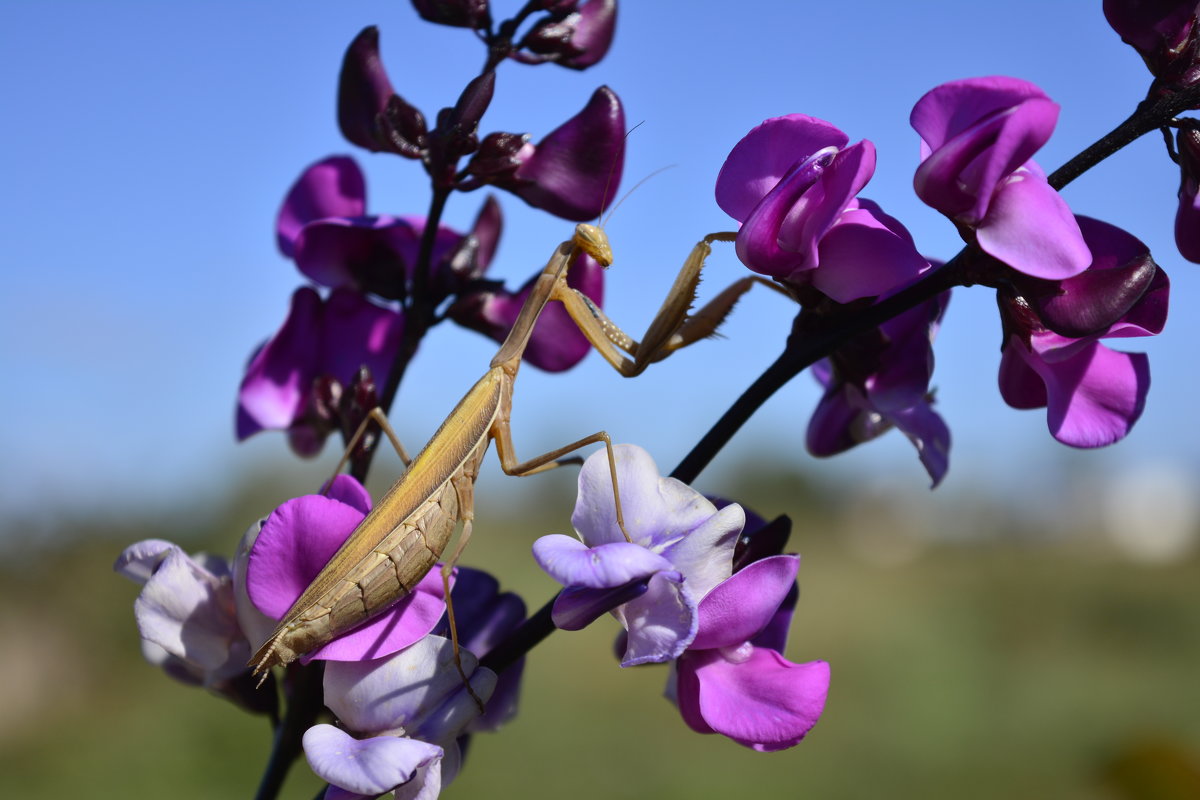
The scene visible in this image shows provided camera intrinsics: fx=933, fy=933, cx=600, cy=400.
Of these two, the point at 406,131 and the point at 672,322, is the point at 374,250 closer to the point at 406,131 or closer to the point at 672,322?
the point at 406,131

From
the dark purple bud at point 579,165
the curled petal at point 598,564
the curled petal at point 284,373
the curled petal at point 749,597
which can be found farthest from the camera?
the curled petal at point 284,373

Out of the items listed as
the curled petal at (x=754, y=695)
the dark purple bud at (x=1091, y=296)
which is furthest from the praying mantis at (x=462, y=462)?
the dark purple bud at (x=1091, y=296)

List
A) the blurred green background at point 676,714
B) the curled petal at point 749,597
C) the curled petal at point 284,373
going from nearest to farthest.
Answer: the curled petal at point 749,597, the curled petal at point 284,373, the blurred green background at point 676,714

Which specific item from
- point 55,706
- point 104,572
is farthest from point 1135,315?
point 55,706

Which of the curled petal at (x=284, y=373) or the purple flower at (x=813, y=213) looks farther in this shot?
the curled petal at (x=284, y=373)

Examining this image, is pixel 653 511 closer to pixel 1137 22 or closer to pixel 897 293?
pixel 897 293

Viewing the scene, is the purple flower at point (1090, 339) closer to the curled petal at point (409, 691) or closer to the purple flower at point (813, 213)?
the purple flower at point (813, 213)

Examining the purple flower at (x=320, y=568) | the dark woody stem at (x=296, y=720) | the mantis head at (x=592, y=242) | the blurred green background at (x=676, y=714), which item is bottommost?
the blurred green background at (x=676, y=714)

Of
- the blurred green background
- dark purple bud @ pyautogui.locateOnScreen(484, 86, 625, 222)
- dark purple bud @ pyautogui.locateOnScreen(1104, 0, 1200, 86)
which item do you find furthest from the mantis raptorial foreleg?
the blurred green background
